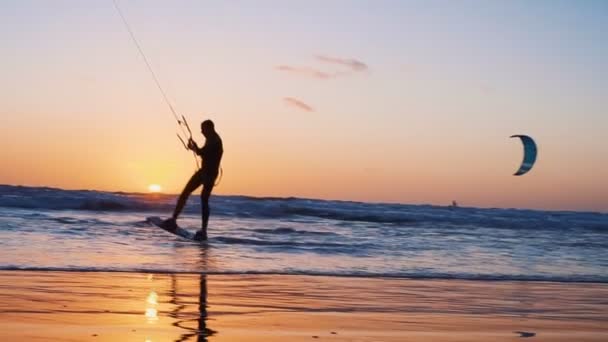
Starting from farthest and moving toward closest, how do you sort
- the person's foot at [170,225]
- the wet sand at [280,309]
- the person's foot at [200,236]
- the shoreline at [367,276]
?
the person's foot at [170,225] < the person's foot at [200,236] < the shoreline at [367,276] < the wet sand at [280,309]

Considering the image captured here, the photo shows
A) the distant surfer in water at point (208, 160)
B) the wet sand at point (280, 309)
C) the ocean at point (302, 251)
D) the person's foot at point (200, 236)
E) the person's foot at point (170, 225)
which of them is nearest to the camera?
the wet sand at point (280, 309)

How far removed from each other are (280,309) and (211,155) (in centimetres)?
895

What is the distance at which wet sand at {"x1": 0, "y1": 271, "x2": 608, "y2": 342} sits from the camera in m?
5.91

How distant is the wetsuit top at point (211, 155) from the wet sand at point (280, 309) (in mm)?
6024

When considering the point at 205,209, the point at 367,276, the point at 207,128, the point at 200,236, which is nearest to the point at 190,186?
the point at 205,209

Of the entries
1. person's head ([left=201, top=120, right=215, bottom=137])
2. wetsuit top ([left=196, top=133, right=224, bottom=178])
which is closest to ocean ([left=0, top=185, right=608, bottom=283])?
wetsuit top ([left=196, top=133, right=224, bottom=178])

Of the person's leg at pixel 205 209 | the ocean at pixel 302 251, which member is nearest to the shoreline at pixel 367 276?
the ocean at pixel 302 251

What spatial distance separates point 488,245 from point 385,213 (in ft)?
52.8

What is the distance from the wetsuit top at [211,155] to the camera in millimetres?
15891

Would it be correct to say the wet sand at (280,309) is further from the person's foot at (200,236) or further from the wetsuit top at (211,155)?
the wetsuit top at (211,155)

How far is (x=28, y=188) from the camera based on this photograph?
3250cm

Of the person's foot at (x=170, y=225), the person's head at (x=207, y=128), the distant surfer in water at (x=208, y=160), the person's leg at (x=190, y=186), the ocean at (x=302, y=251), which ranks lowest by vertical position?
the ocean at (x=302, y=251)

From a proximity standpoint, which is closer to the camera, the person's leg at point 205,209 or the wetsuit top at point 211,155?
the person's leg at point 205,209

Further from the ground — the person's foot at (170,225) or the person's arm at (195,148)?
the person's arm at (195,148)
